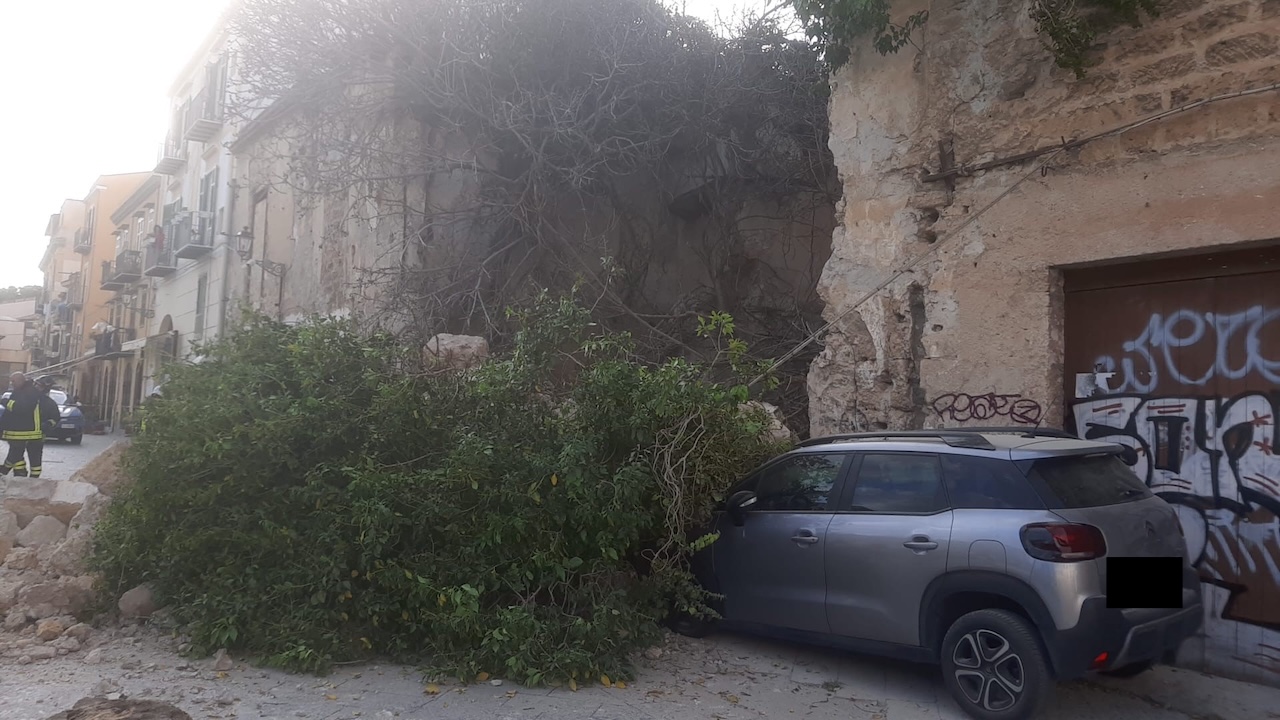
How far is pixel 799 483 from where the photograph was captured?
604cm

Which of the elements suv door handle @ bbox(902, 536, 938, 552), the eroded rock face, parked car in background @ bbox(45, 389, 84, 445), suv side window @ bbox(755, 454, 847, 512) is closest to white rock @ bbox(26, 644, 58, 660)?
the eroded rock face

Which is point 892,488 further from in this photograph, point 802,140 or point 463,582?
point 802,140

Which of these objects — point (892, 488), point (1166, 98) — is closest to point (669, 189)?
point (1166, 98)

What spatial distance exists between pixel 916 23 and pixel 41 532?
8821mm

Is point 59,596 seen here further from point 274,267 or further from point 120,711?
point 274,267

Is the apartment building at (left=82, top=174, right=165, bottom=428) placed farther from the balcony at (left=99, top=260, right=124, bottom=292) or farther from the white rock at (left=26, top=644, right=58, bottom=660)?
the white rock at (left=26, top=644, right=58, bottom=660)

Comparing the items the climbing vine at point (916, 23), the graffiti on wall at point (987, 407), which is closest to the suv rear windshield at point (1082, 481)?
the graffiti on wall at point (987, 407)

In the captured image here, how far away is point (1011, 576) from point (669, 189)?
386 inches

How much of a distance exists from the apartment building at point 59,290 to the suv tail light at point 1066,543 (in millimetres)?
52766

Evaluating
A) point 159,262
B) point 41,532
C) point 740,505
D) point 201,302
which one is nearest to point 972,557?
point 740,505

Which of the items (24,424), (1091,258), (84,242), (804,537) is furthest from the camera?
(84,242)

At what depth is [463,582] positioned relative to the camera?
5.69 meters

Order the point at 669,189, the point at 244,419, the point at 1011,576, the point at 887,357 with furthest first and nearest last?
the point at 669,189
the point at 887,357
the point at 244,419
the point at 1011,576

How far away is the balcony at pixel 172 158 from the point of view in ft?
96.0
